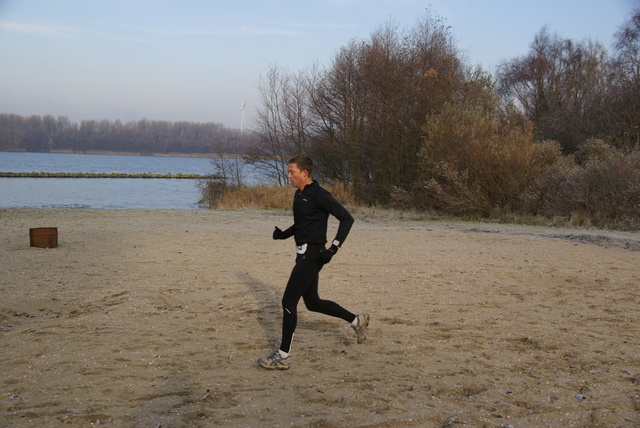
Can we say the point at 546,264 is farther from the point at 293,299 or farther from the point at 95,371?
A: the point at 95,371

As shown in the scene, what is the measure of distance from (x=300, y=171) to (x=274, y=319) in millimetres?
2494

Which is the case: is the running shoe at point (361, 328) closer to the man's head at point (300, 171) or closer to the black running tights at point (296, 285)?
the black running tights at point (296, 285)

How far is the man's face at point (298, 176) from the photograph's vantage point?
575cm

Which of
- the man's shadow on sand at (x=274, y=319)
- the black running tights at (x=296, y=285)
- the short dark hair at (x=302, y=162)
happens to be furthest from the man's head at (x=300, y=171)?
the man's shadow on sand at (x=274, y=319)

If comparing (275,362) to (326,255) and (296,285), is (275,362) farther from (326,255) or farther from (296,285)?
(326,255)

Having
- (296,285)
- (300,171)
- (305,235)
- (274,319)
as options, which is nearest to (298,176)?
(300,171)

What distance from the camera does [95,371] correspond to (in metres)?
5.48

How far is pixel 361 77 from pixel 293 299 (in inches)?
989

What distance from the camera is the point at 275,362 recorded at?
5.60 meters

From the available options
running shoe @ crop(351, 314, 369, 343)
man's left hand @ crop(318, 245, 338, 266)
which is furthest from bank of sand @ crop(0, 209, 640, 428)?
man's left hand @ crop(318, 245, 338, 266)

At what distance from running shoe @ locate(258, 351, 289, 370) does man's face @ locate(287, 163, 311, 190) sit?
5.06 ft

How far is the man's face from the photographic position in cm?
575

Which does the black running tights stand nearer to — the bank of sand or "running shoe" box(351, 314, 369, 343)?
the bank of sand

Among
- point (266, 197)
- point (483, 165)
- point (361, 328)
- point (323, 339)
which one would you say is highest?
point (483, 165)
